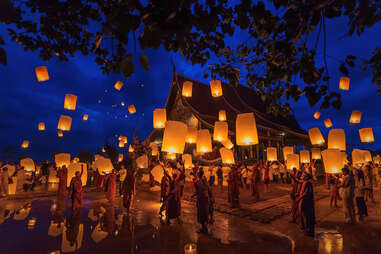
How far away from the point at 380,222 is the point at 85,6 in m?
8.31

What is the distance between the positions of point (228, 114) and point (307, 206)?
31.4 feet

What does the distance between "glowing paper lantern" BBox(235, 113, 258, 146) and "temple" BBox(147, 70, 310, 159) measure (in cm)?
660

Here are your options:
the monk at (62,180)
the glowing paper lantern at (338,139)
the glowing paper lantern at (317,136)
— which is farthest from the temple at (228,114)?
the monk at (62,180)

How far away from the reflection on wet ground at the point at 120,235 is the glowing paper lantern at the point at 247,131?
6.92ft

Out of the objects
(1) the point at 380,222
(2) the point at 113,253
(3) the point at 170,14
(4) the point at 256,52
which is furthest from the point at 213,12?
(1) the point at 380,222

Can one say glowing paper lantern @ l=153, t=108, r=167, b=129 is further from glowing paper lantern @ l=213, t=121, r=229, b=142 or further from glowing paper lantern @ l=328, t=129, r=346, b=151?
glowing paper lantern @ l=328, t=129, r=346, b=151

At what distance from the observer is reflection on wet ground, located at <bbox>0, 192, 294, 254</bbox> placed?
381 cm

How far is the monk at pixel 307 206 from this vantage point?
4570 mm

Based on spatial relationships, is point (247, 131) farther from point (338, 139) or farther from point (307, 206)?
point (338, 139)

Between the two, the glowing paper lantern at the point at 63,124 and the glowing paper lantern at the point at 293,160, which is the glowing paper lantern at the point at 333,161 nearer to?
the glowing paper lantern at the point at 293,160

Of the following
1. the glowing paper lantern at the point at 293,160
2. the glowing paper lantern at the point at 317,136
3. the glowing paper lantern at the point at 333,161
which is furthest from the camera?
the glowing paper lantern at the point at 317,136

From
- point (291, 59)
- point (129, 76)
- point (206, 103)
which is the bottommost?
point (129, 76)

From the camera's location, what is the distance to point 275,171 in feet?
46.4

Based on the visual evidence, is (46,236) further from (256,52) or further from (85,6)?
(256,52)
